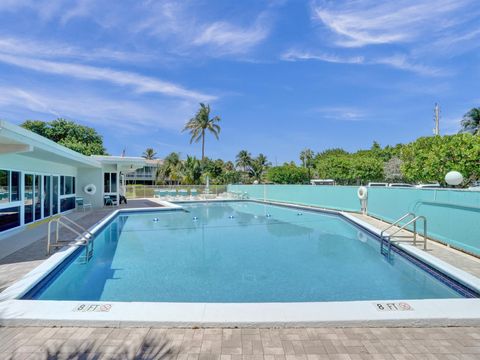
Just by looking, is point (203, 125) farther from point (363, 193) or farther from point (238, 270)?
point (238, 270)

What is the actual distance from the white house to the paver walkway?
4.51 m

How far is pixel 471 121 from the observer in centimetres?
3572

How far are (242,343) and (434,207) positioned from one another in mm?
7320

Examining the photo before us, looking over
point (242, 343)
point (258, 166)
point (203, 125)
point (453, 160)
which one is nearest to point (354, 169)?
point (453, 160)

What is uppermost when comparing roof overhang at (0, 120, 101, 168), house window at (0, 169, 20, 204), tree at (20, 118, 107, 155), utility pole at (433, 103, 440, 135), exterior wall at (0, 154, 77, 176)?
utility pole at (433, 103, 440, 135)

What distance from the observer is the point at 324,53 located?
1945cm

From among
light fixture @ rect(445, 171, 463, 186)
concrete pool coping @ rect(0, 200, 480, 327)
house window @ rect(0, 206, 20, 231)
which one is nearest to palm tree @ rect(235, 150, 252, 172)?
light fixture @ rect(445, 171, 463, 186)

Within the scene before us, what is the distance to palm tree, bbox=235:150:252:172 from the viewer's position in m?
60.4

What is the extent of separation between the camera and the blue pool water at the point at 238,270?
197 inches

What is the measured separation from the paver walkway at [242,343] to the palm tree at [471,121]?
4135 cm

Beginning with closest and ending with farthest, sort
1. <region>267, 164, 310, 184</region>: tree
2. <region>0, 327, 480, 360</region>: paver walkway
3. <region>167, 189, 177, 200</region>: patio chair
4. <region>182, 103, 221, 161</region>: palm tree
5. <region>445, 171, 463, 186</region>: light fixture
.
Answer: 1. <region>0, 327, 480, 360</region>: paver walkway
2. <region>445, 171, 463, 186</region>: light fixture
3. <region>167, 189, 177, 200</region>: patio chair
4. <region>182, 103, 221, 161</region>: palm tree
5. <region>267, 164, 310, 184</region>: tree

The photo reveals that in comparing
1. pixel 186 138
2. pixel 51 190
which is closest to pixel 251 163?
pixel 186 138

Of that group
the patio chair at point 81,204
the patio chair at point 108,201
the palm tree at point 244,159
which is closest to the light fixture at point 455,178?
the patio chair at point 81,204

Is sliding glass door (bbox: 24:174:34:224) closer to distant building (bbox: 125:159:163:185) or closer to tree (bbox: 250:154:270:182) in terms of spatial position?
distant building (bbox: 125:159:163:185)
